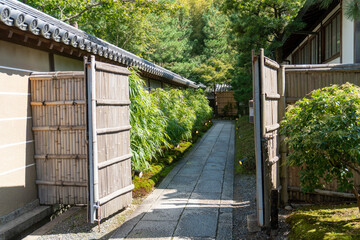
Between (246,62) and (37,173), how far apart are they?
1127cm

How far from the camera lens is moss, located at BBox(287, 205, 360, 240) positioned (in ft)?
10.9

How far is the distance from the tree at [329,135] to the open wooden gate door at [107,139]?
8.45ft

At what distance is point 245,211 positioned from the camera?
483cm

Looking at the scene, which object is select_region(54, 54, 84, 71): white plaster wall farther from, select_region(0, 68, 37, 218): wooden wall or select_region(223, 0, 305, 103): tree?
select_region(223, 0, 305, 103): tree

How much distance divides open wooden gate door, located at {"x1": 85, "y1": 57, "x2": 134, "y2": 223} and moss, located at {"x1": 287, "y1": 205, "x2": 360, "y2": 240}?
258 cm

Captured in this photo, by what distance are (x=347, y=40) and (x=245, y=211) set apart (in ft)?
15.1

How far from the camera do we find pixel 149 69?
29.5 feet

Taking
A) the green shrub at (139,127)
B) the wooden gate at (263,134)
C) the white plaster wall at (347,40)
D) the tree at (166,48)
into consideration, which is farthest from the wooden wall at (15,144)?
the tree at (166,48)

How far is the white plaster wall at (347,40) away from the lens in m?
6.23

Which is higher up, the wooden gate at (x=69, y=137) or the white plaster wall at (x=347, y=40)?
the white plaster wall at (x=347, y=40)

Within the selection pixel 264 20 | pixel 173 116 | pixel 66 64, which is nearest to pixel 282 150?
pixel 66 64

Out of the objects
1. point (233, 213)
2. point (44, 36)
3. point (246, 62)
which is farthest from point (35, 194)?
point (246, 62)

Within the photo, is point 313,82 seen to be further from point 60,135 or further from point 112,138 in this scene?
point 60,135

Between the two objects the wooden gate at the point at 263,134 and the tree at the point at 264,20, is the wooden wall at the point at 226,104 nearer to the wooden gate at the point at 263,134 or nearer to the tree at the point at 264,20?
the tree at the point at 264,20
